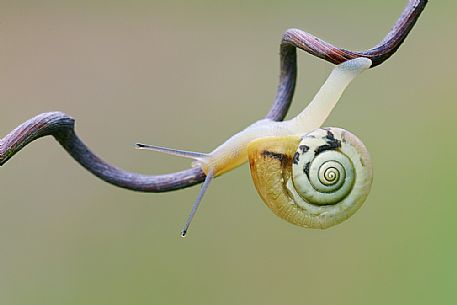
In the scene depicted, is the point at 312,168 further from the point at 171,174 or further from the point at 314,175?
the point at 171,174

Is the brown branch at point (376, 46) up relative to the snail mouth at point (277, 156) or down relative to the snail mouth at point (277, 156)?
up

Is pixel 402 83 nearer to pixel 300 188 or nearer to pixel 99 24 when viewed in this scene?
pixel 99 24

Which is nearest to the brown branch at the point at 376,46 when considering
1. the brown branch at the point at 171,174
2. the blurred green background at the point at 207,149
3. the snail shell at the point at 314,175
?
the brown branch at the point at 171,174

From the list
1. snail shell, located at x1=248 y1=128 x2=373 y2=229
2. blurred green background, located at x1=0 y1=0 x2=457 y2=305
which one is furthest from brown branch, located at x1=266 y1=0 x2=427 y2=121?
blurred green background, located at x1=0 y1=0 x2=457 y2=305

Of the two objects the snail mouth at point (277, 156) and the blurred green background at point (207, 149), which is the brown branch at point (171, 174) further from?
the blurred green background at point (207, 149)

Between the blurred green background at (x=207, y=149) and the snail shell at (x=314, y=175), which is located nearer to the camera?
the snail shell at (x=314, y=175)

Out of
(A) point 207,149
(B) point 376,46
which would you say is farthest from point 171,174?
(A) point 207,149
